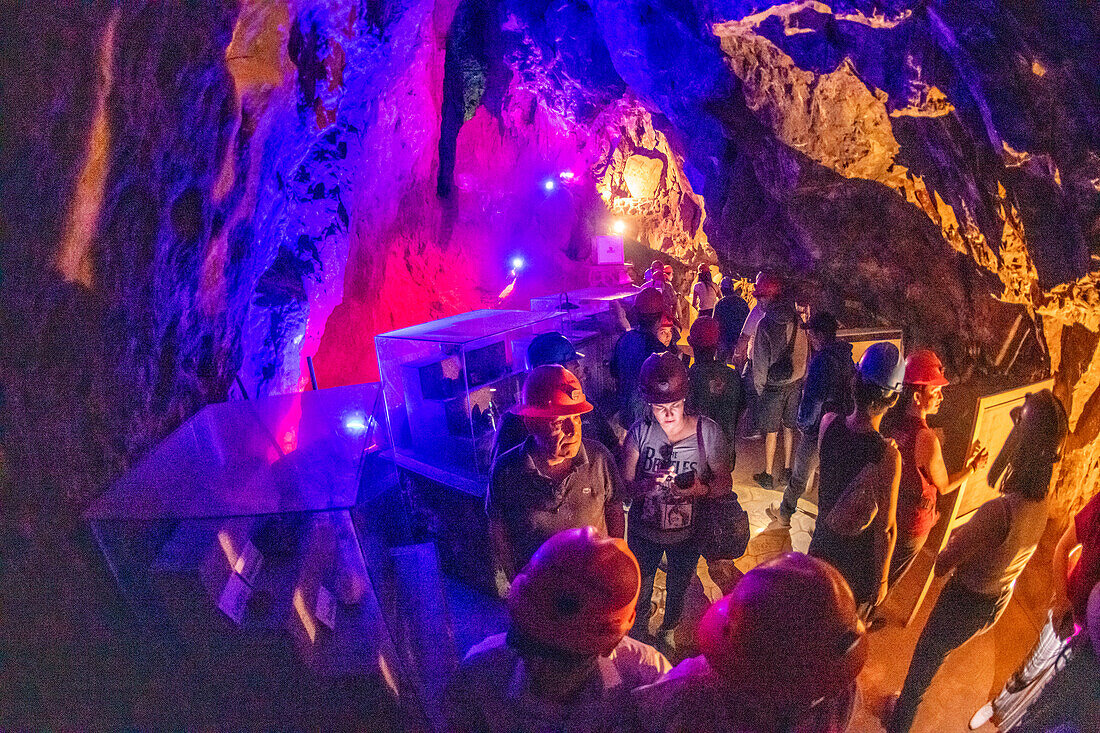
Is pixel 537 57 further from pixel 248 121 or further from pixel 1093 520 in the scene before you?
pixel 1093 520

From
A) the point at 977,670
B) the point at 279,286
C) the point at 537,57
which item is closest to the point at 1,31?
the point at 977,670

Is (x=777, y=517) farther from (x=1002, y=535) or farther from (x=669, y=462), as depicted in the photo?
(x=1002, y=535)

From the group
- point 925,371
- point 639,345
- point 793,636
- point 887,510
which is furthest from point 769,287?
point 793,636

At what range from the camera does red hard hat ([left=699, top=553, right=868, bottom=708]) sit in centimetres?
110

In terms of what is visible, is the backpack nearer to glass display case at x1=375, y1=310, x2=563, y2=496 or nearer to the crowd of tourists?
the crowd of tourists

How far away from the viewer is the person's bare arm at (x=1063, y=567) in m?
1.57

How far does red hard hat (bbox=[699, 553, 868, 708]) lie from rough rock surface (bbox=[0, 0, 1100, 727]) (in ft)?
6.72

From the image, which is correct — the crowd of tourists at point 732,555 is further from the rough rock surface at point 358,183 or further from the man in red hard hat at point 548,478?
the rough rock surface at point 358,183

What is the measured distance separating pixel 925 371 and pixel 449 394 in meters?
3.09

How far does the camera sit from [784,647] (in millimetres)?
1104

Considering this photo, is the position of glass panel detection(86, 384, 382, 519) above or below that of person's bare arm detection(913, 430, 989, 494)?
above

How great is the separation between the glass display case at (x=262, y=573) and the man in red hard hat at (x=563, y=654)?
0.39 m

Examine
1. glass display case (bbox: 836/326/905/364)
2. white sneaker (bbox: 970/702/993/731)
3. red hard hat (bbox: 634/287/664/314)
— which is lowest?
white sneaker (bbox: 970/702/993/731)

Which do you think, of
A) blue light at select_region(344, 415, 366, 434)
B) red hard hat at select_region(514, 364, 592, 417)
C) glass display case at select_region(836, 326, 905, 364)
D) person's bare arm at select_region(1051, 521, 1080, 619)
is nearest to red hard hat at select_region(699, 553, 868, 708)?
person's bare arm at select_region(1051, 521, 1080, 619)
